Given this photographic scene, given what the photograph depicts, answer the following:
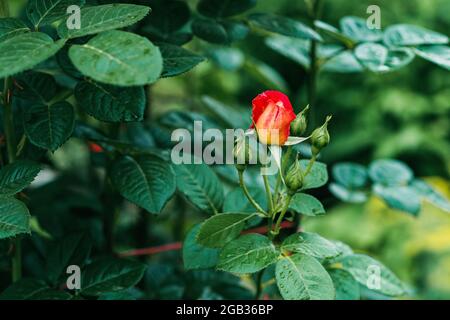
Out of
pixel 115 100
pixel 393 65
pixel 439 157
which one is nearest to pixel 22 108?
pixel 115 100

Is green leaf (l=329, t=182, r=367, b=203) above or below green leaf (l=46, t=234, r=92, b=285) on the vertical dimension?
below

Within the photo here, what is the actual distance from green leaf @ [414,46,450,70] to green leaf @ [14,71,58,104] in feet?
1.64

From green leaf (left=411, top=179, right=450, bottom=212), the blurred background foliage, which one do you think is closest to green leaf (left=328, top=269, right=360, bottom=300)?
green leaf (left=411, top=179, right=450, bottom=212)

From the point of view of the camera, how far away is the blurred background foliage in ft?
6.48

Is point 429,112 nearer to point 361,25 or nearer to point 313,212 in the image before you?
point 361,25

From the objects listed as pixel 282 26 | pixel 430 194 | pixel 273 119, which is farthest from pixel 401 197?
pixel 273 119

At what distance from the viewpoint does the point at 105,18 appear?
0.58m

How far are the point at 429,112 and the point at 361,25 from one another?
1883 millimetres

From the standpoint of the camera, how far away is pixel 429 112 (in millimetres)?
2717

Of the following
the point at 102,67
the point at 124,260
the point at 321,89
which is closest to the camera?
the point at 102,67

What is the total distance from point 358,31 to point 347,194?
0.28 meters

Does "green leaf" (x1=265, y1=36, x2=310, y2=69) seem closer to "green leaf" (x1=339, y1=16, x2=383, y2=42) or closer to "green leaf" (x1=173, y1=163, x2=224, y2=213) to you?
"green leaf" (x1=339, y1=16, x2=383, y2=42)

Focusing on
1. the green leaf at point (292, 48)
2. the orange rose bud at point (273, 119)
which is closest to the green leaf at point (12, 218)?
the orange rose bud at point (273, 119)

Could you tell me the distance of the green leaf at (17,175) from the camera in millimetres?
644
